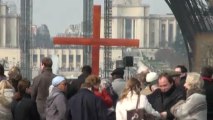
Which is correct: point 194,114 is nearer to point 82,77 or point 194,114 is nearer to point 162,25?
point 82,77

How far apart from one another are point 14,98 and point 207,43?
44.9 meters

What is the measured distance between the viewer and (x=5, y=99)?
1414cm

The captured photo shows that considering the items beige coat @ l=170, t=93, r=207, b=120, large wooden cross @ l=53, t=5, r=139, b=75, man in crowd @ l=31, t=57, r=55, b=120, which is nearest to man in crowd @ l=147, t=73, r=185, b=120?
beige coat @ l=170, t=93, r=207, b=120

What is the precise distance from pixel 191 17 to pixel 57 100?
1736 inches

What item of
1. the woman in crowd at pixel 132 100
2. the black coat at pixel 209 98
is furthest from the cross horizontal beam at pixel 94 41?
the woman in crowd at pixel 132 100

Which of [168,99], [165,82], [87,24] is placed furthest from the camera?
[87,24]

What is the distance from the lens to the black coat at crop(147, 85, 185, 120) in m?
13.5

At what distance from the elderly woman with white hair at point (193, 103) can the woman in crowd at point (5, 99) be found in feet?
7.68

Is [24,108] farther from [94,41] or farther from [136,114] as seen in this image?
[94,41]

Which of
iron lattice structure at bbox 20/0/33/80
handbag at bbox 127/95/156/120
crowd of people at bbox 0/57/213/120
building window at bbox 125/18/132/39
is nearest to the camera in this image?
handbag at bbox 127/95/156/120

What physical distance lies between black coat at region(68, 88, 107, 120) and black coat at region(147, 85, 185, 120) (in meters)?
0.68

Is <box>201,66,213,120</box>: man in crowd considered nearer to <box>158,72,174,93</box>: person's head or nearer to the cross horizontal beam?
<box>158,72,174,93</box>: person's head

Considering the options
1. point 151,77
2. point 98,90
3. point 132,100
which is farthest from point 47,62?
point 132,100

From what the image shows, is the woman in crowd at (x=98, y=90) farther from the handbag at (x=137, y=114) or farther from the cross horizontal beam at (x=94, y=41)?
the cross horizontal beam at (x=94, y=41)
